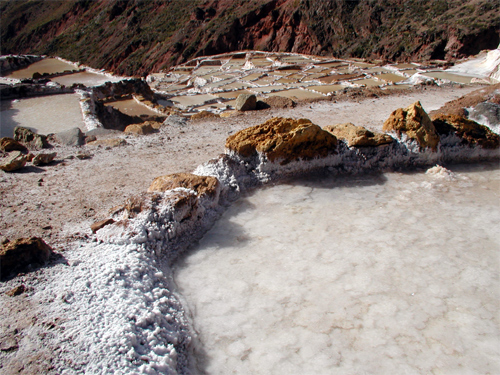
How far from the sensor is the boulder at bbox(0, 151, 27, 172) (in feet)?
15.7

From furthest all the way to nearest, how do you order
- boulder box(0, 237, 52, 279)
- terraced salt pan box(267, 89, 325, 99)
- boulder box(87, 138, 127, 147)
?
terraced salt pan box(267, 89, 325, 99), boulder box(87, 138, 127, 147), boulder box(0, 237, 52, 279)

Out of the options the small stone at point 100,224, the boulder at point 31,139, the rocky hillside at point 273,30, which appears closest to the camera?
the small stone at point 100,224

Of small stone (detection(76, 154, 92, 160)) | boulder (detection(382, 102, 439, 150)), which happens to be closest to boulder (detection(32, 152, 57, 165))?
small stone (detection(76, 154, 92, 160))

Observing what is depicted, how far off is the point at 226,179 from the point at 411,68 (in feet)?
40.5

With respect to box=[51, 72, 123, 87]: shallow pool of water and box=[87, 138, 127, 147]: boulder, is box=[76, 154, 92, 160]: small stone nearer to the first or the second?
box=[87, 138, 127, 147]: boulder

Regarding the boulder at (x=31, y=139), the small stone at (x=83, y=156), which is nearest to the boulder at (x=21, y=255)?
the small stone at (x=83, y=156)

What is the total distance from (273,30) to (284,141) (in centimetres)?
2136

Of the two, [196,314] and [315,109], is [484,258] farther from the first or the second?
[315,109]

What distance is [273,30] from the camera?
23.6 m

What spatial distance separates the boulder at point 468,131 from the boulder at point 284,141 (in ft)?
5.39

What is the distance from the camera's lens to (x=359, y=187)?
14.5ft

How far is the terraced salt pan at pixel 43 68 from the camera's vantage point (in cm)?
2033

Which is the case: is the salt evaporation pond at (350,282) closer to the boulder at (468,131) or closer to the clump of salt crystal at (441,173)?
the clump of salt crystal at (441,173)

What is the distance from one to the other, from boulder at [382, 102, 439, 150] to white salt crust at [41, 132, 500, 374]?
4.35 ft
